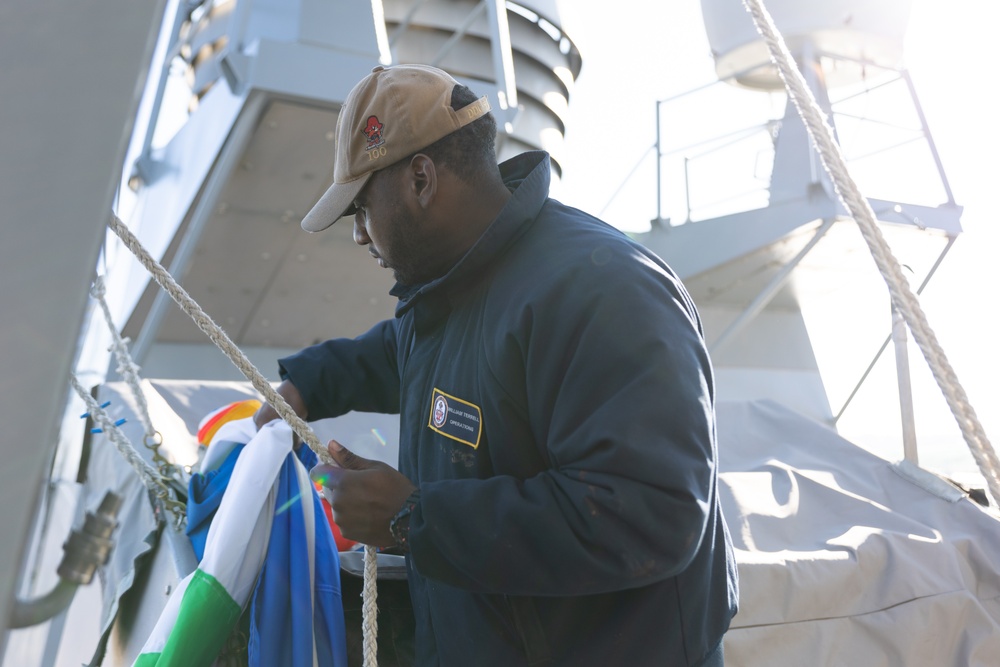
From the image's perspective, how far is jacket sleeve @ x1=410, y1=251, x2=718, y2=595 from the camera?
944 millimetres

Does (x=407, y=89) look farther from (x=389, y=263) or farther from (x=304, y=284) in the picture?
(x=304, y=284)

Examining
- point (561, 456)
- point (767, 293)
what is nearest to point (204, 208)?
point (561, 456)

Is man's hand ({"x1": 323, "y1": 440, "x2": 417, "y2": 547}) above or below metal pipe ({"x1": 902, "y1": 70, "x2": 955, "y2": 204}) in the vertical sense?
below

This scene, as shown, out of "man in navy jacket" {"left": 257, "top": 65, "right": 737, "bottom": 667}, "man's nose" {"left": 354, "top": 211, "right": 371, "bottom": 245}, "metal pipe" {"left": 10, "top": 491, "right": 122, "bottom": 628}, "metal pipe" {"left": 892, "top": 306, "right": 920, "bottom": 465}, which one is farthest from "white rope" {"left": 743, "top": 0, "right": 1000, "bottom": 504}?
"metal pipe" {"left": 892, "top": 306, "right": 920, "bottom": 465}

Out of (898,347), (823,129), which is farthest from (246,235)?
(823,129)

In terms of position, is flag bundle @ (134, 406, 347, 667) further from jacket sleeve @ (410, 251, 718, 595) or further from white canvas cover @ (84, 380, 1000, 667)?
jacket sleeve @ (410, 251, 718, 595)

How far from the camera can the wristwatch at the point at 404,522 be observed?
1062 mm

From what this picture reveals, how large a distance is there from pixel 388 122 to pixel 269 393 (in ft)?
1.40

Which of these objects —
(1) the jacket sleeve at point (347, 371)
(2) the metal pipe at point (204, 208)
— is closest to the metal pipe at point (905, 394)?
(1) the jacket sleeve at point (347, 371)

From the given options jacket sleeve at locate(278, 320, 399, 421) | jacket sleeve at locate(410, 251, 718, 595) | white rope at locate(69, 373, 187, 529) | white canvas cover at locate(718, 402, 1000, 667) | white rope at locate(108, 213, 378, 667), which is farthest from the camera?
white canvas cover at locate(718, 402, 1000, 667)

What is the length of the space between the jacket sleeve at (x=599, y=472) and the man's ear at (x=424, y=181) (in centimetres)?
30

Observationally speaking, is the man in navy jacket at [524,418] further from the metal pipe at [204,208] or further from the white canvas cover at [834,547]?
the metal pipe at [204,208]

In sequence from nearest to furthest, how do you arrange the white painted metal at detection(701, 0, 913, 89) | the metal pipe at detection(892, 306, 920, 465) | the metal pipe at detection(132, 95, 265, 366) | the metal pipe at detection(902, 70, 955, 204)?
the metal pipe at detection(892, 306, 920, 465)
the metal pipe at detection(132, 95, 265, 366)
the metal pipe at detection(902, 70, 955, 204)
the white painted metal at detection(701, 0, 913, 89)

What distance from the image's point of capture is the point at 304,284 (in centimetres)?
508
